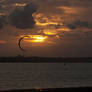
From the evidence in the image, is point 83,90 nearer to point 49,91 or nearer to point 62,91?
point 62,91

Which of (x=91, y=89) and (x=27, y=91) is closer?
(x=27, y=91)

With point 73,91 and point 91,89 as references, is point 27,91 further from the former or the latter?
point 91,89

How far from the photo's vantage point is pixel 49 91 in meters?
40.5

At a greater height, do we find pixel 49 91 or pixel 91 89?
pixel 49 91

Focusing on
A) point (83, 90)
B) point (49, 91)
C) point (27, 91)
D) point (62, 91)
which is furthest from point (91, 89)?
point (27, 91)

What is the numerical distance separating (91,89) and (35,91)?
1079cm

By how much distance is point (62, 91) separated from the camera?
4253cm

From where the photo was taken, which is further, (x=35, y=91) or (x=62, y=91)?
(x=62, y=91)

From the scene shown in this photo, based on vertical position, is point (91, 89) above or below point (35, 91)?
below

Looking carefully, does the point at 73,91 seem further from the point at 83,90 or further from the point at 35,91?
the point at 35,91

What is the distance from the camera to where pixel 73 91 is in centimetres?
4328

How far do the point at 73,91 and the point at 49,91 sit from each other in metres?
4.97

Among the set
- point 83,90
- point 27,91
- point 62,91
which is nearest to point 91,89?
point 83,90

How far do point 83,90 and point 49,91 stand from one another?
277 inches
